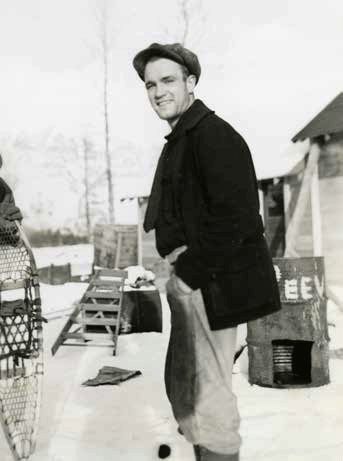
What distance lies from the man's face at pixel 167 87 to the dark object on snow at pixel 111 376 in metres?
3.37

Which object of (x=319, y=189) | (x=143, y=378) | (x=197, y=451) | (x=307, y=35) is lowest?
(x=143, y=378)

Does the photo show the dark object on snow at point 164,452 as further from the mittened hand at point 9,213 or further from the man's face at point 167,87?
the man's face at point 167,87

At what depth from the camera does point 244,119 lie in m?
31.1

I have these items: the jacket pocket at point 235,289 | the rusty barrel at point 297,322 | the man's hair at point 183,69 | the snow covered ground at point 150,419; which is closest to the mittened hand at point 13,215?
the snow covered ground at point 150,419

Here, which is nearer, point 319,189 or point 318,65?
point 319,189

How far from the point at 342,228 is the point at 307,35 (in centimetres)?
1614

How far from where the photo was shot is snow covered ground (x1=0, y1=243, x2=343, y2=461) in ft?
11.2

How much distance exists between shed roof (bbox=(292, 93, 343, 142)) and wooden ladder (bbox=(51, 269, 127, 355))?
602cm

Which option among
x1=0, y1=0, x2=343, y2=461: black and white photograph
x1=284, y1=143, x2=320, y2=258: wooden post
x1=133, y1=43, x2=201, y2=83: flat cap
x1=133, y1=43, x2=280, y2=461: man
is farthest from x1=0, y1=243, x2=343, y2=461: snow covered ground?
x1=284, y1=143, x2=320, y2=258: wooden post

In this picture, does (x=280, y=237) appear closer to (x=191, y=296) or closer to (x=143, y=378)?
(x=143, y=378)

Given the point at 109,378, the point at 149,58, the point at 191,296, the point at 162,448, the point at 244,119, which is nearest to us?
the point at 191,296

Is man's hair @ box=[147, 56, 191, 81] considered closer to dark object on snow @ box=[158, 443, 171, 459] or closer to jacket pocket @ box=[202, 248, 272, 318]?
jacket pocket @ box=[202, 248, 272, 318]

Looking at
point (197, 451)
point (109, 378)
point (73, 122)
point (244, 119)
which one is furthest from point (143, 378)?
point (73, 122)

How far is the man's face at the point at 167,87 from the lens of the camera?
8.05 feet
